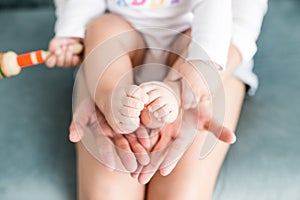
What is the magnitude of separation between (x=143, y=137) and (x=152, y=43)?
206 millimetres

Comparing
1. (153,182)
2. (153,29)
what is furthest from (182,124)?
(153,29)

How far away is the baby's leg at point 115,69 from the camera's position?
0.65 meters

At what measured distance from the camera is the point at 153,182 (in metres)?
0.73

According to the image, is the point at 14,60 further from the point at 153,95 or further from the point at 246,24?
the point at 246,24

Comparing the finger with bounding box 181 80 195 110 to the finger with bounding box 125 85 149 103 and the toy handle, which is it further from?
the toy handle

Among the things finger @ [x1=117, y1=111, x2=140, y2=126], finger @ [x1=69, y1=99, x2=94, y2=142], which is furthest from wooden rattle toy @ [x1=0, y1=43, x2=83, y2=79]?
finger @ [x1=117, y1=111, x2=140, y2=126]

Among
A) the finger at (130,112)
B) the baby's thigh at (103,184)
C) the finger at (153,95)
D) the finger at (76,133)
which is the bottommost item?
the baby's thigh at (103,184)

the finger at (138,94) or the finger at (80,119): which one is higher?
the finger at (138,94)

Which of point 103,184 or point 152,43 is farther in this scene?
point 152,43

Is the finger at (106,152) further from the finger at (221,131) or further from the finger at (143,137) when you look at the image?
the finger at (221,131)

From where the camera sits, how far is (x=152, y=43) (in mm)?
845

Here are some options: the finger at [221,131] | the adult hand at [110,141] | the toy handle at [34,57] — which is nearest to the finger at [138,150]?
the adult hand at [110,141]

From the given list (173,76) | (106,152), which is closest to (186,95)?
(173,76)

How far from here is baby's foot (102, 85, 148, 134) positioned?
0.64m
